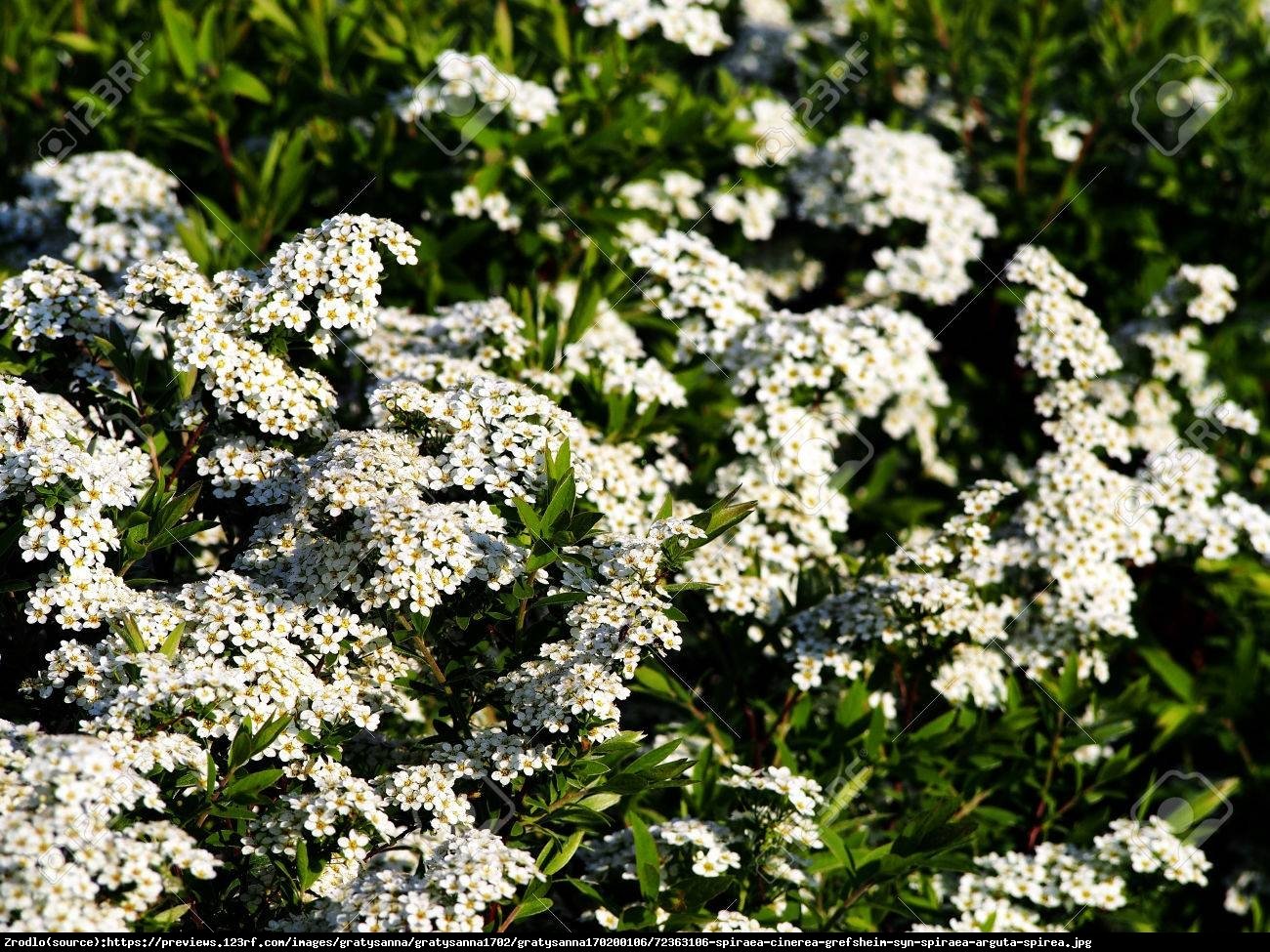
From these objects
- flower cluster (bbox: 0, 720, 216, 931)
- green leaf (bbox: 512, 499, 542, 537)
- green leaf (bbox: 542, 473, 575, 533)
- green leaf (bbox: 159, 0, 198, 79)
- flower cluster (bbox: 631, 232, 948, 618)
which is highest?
flower cluster (bbox: 631, 232, 948, 618)

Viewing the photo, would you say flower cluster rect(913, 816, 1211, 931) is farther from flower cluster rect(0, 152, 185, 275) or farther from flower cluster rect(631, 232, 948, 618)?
flower cluster rect(0, 152, 185, 275)

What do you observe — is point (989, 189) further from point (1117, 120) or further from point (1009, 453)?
point (1009, 453)

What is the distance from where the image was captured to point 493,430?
416cm

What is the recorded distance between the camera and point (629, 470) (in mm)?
4891

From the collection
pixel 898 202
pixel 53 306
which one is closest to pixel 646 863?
pixel 53 306

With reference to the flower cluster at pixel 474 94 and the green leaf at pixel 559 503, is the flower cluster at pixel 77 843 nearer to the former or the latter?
the green leaf at pixel 559 503

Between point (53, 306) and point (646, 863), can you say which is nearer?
point (646, 863)

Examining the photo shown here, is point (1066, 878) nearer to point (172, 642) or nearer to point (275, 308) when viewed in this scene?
point (172, 642)

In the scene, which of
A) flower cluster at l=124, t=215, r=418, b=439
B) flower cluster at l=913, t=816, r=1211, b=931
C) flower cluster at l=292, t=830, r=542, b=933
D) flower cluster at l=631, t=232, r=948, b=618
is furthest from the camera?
flower cluster at l=631, t=232, r=948, b=618

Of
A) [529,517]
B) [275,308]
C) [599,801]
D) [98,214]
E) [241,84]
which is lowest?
[98,214]

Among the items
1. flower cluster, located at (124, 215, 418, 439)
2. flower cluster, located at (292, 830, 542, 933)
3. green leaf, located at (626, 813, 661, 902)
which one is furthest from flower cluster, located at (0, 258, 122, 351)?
green leaf, located at (626, 813, 661, 902)

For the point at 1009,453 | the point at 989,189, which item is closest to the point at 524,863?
the point at 1009,453

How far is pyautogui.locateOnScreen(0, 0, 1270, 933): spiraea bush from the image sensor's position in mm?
3736

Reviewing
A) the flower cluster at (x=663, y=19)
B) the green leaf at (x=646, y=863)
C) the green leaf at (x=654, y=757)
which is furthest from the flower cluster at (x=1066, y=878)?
the flower cluster at (x=663, y=19)
